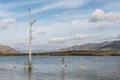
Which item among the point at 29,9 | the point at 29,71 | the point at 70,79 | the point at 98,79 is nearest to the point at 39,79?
the point at 70,79

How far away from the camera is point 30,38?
67875 mm

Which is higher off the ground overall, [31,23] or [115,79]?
[31,23]

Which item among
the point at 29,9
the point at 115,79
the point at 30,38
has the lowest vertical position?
the point at 115,79

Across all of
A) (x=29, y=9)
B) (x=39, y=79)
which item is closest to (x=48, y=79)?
(x=39, y=79)

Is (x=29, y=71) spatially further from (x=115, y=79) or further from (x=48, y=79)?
(x=115, y=79)

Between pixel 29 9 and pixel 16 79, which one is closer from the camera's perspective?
pixel 16 79

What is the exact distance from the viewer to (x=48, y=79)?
53750 millimetres

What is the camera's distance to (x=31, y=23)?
69000mm

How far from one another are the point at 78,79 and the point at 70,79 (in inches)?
56.8

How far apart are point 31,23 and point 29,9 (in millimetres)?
3276

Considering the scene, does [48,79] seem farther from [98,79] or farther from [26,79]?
[98,79]

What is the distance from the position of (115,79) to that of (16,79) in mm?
17304

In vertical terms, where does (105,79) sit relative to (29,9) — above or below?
below

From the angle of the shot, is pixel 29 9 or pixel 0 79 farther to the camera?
pixel 29 9
